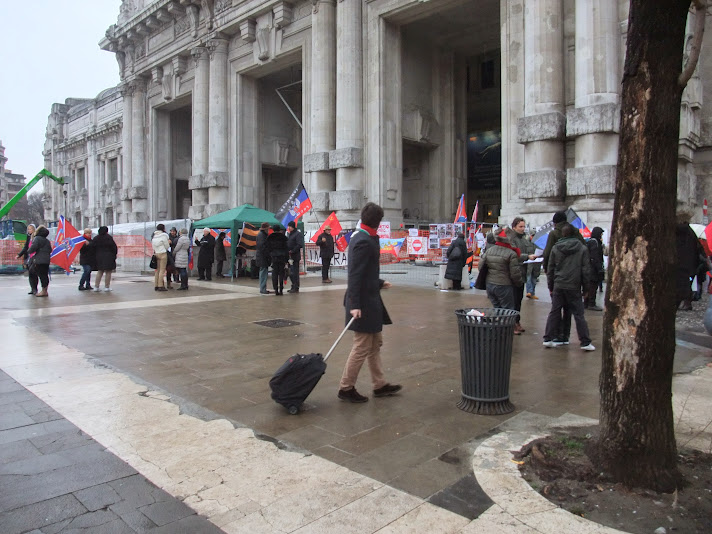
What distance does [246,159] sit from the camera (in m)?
32.7

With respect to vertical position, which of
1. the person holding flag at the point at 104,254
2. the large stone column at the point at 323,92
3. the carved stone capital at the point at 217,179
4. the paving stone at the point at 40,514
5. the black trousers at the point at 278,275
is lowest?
the paving stone at the point at 40,514

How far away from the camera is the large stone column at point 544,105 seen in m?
18.8

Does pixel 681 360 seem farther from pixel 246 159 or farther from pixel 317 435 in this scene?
pixel 246 159

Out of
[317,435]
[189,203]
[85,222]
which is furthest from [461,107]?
[85,222]

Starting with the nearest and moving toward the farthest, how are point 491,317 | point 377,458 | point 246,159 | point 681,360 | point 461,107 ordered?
point 377,458 < point 491,317 < point 681,360 < point 461,107 < point 246,159

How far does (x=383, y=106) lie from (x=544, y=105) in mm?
7992

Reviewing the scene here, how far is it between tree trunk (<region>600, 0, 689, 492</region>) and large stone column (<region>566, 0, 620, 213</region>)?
1551cm

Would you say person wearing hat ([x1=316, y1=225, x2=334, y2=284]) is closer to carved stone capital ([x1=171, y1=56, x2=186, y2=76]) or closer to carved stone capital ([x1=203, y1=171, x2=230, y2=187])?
carved stone capital ([x1=203, y1=171, x2=230, y2=187])

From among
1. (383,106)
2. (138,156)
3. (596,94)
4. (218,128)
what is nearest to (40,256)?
(383,106)

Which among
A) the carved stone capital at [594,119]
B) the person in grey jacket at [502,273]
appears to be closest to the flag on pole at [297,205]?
the carved stone capital at [594,119]

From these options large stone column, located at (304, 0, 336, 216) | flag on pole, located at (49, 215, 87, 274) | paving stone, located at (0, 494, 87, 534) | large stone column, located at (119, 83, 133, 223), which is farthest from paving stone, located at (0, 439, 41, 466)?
large stone column, located at (119, 83, 133, 223)

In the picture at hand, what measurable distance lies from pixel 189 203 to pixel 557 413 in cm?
4116

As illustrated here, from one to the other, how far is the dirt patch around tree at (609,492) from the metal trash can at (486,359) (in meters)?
0.87

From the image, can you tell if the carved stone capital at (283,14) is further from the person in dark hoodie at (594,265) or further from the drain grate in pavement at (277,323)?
the drain grate in pavement at (277,323)
